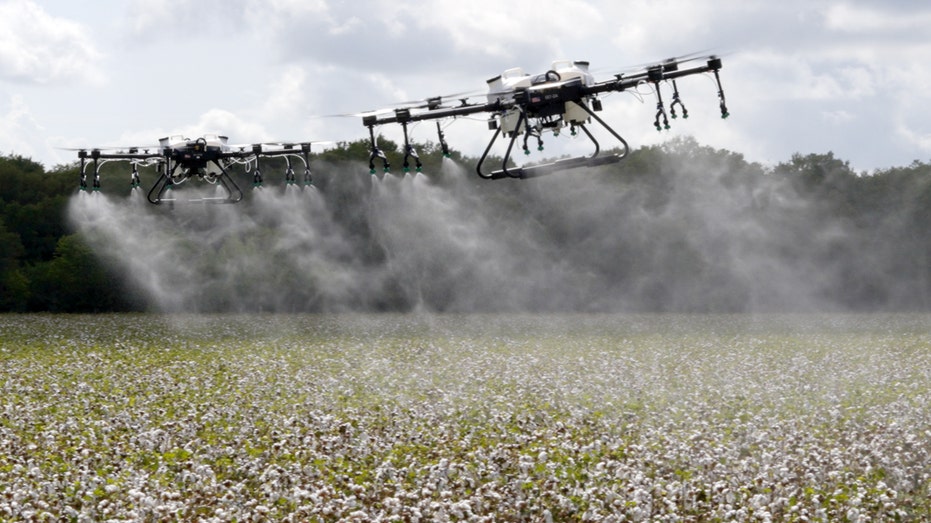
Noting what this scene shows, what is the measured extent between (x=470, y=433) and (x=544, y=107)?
883cm

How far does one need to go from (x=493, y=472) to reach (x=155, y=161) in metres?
21.3

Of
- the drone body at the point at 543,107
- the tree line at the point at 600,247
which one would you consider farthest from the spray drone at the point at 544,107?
the tree line at the point at 600,247

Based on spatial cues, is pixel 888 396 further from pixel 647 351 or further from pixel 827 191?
pixel 827 191

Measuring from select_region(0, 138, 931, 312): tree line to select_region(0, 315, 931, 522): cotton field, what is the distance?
3667 cm

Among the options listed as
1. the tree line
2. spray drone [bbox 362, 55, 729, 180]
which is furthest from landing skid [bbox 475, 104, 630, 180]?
the tree line

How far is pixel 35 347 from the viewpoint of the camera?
41.8 metres

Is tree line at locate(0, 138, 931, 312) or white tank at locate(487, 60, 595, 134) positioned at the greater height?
white tank at locate(487, 60, 595, 134)

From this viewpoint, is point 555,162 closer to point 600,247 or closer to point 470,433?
point 470,433

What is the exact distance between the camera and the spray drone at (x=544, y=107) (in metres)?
23.5

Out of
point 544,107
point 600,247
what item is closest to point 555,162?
point 544,107

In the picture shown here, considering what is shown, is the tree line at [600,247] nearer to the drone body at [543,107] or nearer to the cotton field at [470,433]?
the cotton field at [470,433]

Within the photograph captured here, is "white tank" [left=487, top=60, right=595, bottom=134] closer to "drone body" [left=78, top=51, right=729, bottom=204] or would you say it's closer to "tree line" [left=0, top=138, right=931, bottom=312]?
"drone body" [left=78, top=51, right=729, bottom=204]

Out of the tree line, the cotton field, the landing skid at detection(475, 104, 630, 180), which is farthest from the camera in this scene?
the tree line

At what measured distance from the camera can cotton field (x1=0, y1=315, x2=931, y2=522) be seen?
13656 mm
